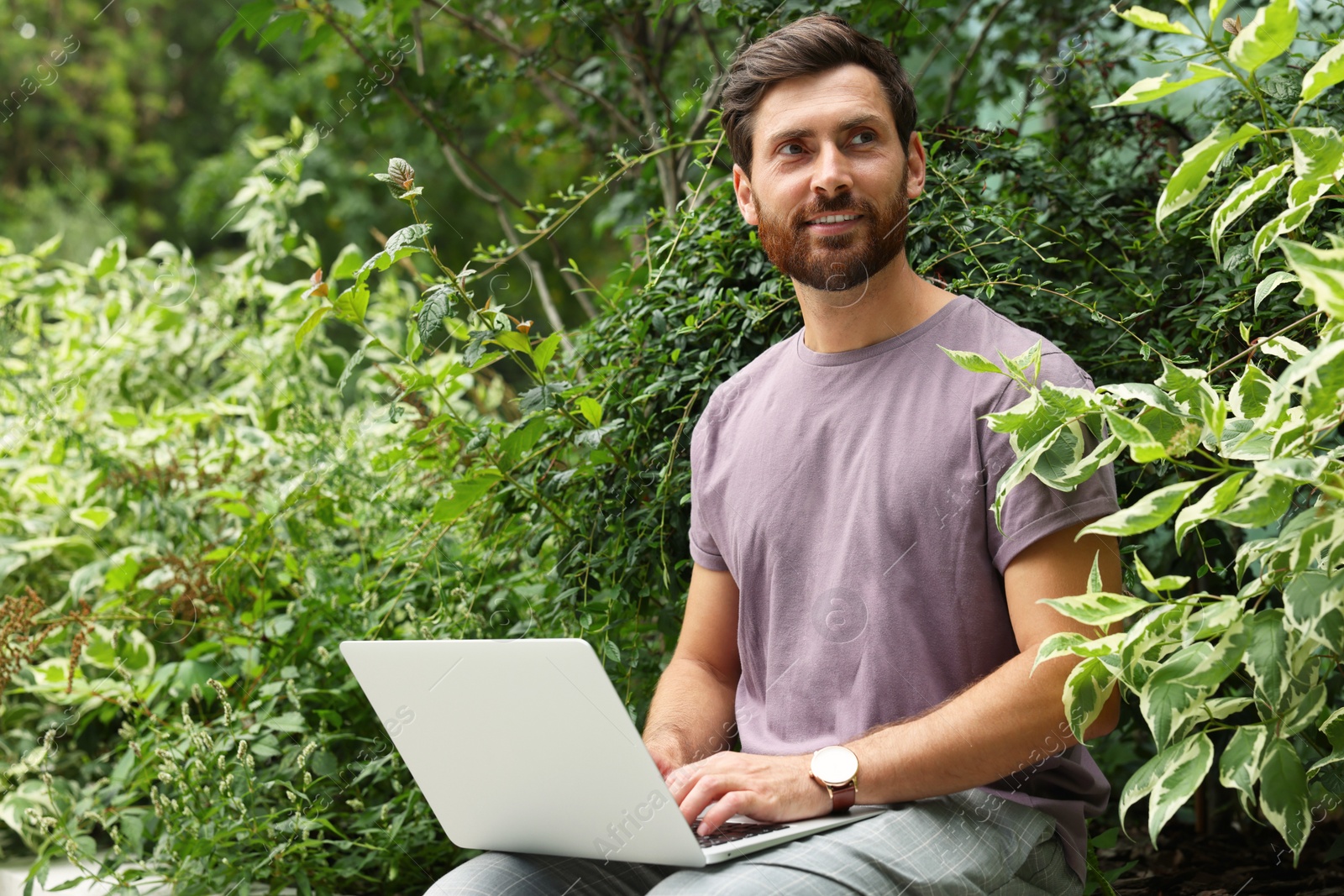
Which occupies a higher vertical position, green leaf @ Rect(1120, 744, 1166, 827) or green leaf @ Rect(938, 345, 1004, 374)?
green leaf @ Rect(938, 345, 1004, 374)

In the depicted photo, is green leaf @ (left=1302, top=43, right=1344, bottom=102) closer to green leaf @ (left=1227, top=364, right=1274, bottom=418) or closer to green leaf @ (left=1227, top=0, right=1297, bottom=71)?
green leaf @ (left=1227, top=0, right=1297, bottom=71)

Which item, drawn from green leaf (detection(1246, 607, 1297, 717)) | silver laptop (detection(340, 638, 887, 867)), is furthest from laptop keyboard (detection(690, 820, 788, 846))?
green leaf (detection(1246, 607, 1297, 717))

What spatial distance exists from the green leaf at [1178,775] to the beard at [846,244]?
0.85 meters

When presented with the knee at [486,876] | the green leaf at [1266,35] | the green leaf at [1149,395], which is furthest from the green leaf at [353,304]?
the green leaf at [1266,35]

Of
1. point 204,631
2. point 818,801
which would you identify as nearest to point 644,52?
point 204,631

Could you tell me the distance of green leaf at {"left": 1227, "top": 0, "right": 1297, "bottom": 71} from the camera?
3.44 feet

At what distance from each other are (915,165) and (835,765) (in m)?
0.98

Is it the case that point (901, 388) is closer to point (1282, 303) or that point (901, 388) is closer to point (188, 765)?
point (1282, 303)

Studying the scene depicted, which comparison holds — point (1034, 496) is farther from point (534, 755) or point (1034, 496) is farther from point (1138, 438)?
point (534, 755)

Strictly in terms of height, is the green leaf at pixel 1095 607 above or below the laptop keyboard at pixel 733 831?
above

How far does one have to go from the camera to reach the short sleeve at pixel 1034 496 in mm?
1471

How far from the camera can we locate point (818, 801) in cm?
149

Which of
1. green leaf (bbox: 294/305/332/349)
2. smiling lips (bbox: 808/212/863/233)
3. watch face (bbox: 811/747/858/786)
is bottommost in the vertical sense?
watch face (bbox: 811/747/858/786)

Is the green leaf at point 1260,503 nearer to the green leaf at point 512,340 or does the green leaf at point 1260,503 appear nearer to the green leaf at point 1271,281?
the green leaf at point 1271,281
